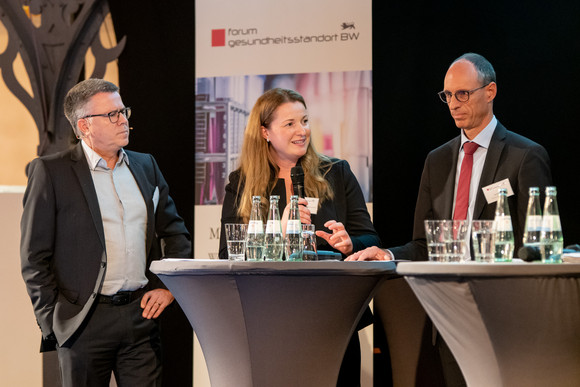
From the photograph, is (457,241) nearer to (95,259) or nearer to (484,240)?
(484,240)

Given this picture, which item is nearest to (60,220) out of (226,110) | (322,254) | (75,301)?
(75,301)

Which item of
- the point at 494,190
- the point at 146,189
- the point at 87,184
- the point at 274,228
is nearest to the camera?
the point at 274,228

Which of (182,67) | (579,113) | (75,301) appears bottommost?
(75,301)

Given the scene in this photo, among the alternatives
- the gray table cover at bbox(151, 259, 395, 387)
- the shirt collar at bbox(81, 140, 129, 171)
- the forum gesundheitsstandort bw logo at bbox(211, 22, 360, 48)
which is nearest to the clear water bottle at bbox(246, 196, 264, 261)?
the gray table cover at bbox(151, 259, 395, 387)

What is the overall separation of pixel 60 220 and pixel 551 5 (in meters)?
3.28

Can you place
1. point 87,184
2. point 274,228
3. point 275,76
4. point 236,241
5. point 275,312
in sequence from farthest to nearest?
point 275,76 → point 87,184 → point 236,241 → point 274,228 → point 275,312

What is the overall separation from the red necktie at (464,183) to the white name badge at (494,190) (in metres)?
0.15

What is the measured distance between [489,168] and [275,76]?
2051 millimetres

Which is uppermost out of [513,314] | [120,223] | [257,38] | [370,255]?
[257,38]

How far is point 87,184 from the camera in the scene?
3660mm

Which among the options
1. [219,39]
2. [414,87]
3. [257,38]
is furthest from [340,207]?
[219,39]

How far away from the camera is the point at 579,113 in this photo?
183 inches

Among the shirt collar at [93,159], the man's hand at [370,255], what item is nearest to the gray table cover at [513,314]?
the man's hand at [370,255]

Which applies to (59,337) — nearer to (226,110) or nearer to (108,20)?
(226,110)
